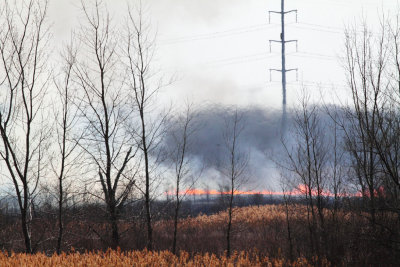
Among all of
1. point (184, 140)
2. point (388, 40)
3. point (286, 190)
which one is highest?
point (388, 40)

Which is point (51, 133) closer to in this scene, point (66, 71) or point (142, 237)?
point (66, 71)

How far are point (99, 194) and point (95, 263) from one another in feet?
21.6

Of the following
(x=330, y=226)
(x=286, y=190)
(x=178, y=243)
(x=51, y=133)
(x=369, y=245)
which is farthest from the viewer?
(x=178, y=243)

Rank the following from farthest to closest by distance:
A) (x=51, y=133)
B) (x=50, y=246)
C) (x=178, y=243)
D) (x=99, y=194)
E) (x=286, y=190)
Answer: (x=178, y=243), (x=50, y=246), (x=286, y=190), (x=51, y=133), (x=99, y=194)

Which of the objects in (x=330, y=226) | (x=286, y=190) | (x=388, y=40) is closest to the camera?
(x=388, y=40)

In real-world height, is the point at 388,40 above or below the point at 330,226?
above

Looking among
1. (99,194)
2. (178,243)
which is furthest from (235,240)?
(99,194)

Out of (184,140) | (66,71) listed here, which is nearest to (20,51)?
(66,71)

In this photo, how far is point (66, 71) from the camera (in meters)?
13.7

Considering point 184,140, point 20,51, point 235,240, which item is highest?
point 20,51

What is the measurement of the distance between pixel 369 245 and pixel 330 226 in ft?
4.49

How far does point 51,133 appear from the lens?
46.1 feet

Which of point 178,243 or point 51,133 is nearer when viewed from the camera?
point 51,133

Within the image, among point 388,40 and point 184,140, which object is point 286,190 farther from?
point 388,40
